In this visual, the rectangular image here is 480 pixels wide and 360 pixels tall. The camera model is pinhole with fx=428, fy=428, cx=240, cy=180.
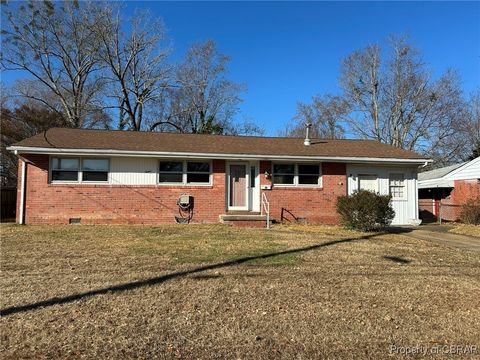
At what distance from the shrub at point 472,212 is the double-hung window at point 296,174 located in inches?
228

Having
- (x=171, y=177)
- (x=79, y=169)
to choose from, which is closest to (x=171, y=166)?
(x=171, y=177)

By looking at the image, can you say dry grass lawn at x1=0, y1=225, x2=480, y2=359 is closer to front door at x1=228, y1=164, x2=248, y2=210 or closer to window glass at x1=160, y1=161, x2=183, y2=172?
window glass at x1=160, y1=161, x2=183, y2=172

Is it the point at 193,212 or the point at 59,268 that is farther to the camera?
the point at 193,212

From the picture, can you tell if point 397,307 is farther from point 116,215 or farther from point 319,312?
point 116,215

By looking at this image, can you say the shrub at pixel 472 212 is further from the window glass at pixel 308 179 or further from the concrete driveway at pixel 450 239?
the window glass at pixel 308 179

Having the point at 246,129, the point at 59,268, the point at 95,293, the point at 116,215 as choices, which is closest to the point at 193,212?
the point at 116,215

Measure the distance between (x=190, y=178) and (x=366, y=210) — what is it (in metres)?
6.69

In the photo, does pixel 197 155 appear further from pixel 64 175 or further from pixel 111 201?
pixel 64 175

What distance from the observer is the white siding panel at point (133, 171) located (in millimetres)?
15664

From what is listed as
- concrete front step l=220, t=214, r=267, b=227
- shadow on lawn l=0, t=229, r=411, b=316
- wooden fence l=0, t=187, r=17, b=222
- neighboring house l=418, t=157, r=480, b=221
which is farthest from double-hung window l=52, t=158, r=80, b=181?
neighboring house l=418, t=157, r=480, b=221

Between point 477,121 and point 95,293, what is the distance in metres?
41.1

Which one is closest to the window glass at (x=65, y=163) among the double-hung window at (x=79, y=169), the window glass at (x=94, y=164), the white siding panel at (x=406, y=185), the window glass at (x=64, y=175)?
the double-hung window at (x=79, y=169)

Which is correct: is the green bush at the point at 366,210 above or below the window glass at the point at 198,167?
below

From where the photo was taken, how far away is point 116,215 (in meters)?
15.6
